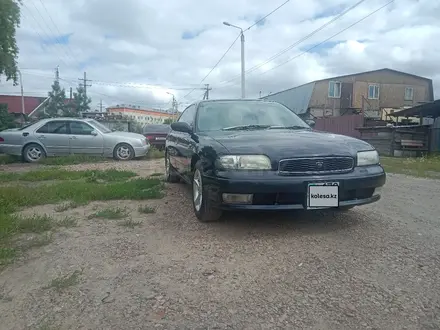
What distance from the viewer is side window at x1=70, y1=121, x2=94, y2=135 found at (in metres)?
10.8

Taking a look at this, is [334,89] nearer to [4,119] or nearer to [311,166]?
[4,119]

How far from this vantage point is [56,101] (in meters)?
42.7

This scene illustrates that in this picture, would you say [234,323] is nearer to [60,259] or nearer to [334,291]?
[334,291]

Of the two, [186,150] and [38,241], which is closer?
[38,241]

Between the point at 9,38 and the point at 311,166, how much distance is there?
15.6m

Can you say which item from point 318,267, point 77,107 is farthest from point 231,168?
point 77,107

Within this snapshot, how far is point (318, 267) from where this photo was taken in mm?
2686

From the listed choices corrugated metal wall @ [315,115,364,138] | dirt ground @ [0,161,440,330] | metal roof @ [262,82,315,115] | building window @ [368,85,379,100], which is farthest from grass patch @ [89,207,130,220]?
building window @ [368,85,379,100]

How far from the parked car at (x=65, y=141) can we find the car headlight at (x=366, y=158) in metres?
8.58

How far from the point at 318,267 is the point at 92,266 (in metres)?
1.74

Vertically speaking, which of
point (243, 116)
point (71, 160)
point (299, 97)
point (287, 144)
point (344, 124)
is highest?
point (299, 97)

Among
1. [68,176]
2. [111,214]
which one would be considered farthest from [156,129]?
[111,214]

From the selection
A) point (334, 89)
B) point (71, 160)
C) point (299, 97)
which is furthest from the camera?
point (299, 97)

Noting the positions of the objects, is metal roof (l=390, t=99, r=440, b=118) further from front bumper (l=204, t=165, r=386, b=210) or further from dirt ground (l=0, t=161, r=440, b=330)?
front bumper (l=204, t=165, r=386, b=210)
